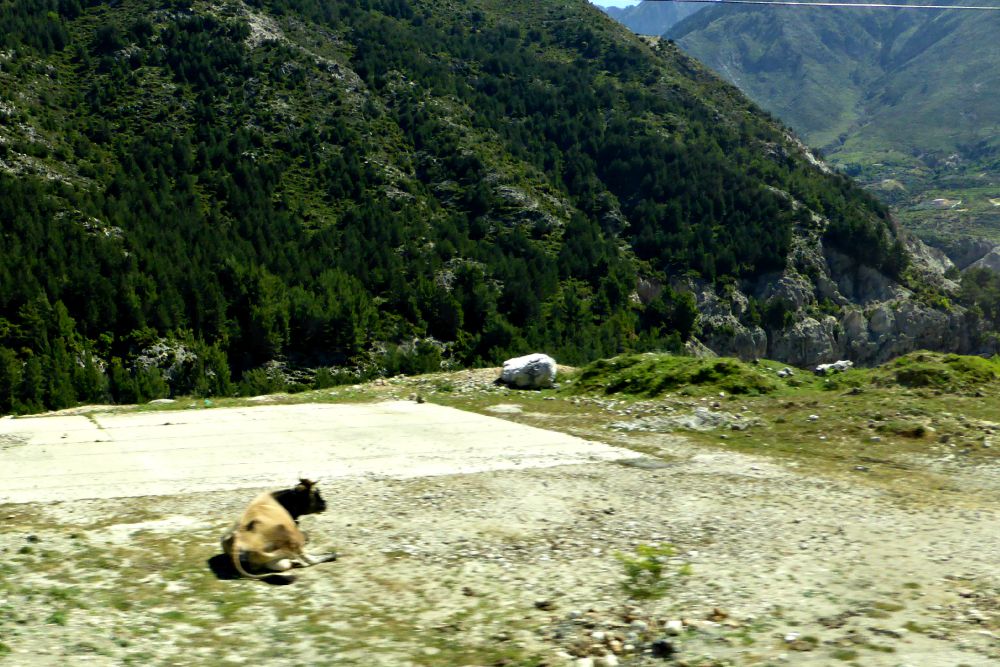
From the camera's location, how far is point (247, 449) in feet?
45.0

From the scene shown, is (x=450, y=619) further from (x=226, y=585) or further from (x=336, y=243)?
(x=336, y=243)

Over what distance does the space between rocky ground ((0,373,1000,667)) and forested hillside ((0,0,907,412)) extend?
3698 centimetres

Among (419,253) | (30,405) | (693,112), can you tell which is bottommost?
(30,405)

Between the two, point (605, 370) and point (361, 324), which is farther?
point (361, 324)

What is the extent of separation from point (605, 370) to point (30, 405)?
3251cm

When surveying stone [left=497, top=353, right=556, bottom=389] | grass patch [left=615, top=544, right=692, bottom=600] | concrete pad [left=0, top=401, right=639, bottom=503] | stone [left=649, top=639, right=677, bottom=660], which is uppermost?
stone [left=497, top=353, right=556, bottom=389]

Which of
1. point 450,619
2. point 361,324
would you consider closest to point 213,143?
point 361,324

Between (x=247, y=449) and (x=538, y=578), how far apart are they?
7494 mm

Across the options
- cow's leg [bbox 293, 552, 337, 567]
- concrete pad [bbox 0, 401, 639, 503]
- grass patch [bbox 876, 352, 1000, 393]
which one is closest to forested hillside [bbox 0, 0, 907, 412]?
concrete pad [bbox 0, 401, 639, 503]

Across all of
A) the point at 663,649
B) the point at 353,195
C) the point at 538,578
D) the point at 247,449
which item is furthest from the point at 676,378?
the point at 353,195

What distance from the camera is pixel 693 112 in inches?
4523

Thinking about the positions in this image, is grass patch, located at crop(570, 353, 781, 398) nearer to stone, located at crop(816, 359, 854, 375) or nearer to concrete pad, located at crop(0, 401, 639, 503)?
stone, located at crop(816, 359, 854, 375)

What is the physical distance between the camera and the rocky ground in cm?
630

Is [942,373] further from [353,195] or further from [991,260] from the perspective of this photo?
[991,260]
